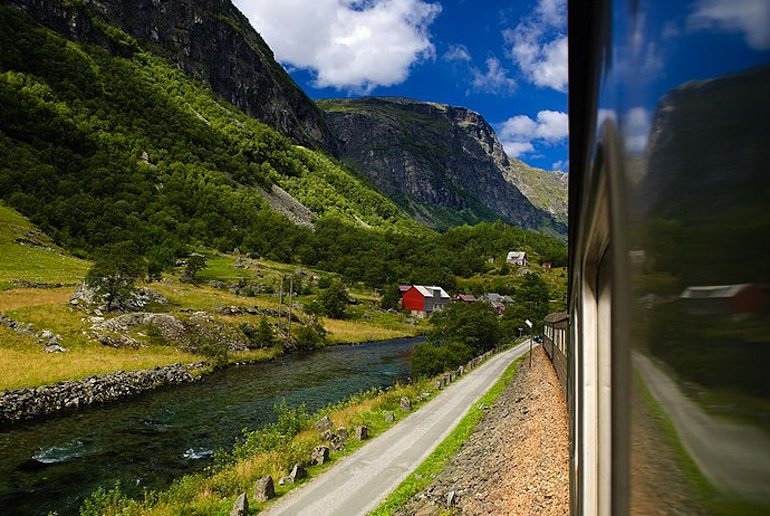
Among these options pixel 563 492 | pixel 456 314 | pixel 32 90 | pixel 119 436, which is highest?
pixel 32 90

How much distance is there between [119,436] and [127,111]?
6267 inches

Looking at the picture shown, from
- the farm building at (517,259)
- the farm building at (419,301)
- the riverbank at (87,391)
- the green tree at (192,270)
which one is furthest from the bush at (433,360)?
the farm building at (517,259)

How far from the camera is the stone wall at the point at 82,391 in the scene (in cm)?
2494

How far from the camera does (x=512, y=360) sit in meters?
42.1

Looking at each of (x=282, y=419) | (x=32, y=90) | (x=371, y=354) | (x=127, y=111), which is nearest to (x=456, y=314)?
(x=371, y=354)

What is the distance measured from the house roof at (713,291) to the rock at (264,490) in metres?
15.8

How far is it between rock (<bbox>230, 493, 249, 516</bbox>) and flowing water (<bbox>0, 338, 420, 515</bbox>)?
19.4 feet

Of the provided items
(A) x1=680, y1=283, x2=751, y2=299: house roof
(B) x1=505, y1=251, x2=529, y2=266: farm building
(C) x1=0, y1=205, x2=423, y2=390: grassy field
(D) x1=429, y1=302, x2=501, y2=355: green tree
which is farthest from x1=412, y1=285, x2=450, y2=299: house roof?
(A) x1=680, y1=283, x2=751, y2=299: house roof

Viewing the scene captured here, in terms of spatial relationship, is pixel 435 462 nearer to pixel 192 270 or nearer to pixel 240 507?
pixel 240 507

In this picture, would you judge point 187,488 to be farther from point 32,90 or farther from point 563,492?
point 32,90

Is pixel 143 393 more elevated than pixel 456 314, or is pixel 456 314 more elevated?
pixel 456 314

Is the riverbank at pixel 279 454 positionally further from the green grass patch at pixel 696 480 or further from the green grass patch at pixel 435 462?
the green grass patch at pixel 696 480

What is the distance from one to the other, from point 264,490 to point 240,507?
128cm

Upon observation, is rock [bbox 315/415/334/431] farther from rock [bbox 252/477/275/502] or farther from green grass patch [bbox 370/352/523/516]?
rock [bbox 252/477/275/502]
